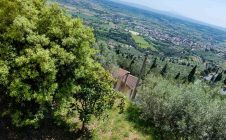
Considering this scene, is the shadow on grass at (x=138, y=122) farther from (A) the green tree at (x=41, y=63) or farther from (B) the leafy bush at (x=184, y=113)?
(A) the green tree at (x=41, y=63)

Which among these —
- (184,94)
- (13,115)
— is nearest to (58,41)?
(13,115)

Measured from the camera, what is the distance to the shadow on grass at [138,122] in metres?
24.6

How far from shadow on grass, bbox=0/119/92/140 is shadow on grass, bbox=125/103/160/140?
4518 millimetres

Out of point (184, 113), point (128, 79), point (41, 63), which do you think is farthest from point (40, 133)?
point (128, 79)

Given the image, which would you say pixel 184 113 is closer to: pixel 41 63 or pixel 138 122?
pixel 138 122

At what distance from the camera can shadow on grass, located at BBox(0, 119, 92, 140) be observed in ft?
66.1

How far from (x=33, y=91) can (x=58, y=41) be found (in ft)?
10.1

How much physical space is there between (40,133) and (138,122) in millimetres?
8191

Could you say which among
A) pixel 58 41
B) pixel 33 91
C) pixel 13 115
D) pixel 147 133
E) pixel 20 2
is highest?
pixel 20 2

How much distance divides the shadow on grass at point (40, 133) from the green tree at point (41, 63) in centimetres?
175

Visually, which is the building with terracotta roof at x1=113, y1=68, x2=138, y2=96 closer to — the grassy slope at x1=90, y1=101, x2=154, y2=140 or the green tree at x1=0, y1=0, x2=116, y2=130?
the grassy slope at x1=90, y1=101, x2=154, y2=140

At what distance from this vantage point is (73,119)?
23.5 meters

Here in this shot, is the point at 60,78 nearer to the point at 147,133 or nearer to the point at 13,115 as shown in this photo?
the point at 13,115

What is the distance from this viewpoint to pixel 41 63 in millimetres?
16469
